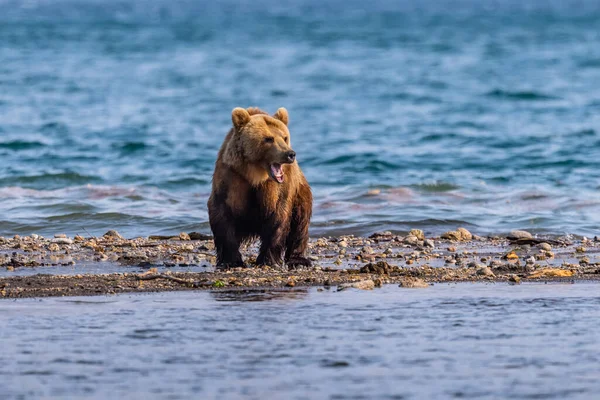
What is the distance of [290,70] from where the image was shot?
44188 mm

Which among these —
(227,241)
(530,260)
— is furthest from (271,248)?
(530,260)

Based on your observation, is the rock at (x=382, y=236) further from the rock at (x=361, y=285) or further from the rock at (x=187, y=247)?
the rock at (x=361, y=285)

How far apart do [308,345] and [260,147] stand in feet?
9.69

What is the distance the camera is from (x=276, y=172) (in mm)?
9094

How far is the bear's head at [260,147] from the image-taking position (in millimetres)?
8984

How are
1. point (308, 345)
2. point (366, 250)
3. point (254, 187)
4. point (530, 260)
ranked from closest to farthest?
point (308, 345) < point (254, 187) < point (530, 260) < point (366, 250)

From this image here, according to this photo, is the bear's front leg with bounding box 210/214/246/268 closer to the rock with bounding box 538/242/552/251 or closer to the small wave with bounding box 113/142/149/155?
the rock with bounding box 538/242/552/251

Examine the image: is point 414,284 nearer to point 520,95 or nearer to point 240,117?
point 240,117

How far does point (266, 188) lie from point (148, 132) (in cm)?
1561

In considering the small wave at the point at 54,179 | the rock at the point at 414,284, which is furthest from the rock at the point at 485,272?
the small wave at the point at 54,179

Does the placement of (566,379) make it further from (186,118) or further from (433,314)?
(186,118)

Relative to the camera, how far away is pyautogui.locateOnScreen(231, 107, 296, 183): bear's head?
898cm

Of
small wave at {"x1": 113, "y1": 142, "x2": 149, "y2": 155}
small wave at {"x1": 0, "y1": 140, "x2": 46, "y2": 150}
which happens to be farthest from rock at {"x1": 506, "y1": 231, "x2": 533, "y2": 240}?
small wave at {"x1": 0, "y1": 140, "x2": 46, "y2": 150}

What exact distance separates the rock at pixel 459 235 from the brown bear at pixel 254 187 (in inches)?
106
